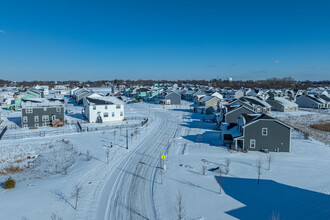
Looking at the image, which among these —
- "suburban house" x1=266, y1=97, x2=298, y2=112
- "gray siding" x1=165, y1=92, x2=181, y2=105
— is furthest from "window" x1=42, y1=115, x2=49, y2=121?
"suburban house" x1=266, y1=97, x2=298, y2=112

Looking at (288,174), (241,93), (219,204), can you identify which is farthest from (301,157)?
(241,93)

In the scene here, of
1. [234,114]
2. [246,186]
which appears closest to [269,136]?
[246,186]

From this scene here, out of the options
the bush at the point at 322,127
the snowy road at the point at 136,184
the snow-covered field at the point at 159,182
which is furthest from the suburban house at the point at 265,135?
the bush at the point at 322,127

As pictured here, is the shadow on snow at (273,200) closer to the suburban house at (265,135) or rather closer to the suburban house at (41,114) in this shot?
the suburban house at (265,135)

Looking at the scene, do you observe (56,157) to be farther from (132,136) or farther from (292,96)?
(292,96)

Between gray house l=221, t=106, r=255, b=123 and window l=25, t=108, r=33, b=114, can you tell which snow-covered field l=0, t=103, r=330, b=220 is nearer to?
gray house l=221, t=106, r=255, b=123

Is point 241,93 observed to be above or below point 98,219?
above
